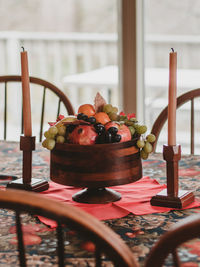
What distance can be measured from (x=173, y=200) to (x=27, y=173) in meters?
0.39

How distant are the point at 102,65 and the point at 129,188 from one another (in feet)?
9.61

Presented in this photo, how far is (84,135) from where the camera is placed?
1.08 meters

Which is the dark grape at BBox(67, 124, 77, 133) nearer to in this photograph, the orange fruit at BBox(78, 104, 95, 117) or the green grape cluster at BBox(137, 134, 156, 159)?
the orange fruit at BBox(78, 104, 95, 117)

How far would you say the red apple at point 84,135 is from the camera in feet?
3.55

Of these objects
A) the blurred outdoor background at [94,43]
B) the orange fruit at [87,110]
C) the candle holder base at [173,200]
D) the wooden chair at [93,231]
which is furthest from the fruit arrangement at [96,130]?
the blurred outdoor background at [94,43]

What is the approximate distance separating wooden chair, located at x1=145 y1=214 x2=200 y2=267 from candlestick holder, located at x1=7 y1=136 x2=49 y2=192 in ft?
2.27

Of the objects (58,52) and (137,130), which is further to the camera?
Result: (58,52)

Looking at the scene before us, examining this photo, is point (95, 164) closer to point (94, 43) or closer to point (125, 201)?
point (125, 201)

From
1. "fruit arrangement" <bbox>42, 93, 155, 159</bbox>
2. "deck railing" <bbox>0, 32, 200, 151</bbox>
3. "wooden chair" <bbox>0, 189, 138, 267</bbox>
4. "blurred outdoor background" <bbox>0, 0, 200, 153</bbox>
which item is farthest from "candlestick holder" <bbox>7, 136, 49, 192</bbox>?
"deck railing" <bbox>0, 32, 200, 151</bbox>

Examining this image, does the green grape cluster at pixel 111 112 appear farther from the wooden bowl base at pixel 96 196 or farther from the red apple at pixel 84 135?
the wooden bowl base at pixel 96 196

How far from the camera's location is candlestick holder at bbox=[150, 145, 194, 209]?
3.68 feet

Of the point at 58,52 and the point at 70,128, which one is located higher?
the point at 58,52

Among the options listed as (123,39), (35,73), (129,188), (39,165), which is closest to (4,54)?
(35,73)

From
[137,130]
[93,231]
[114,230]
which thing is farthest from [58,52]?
[93,231]
